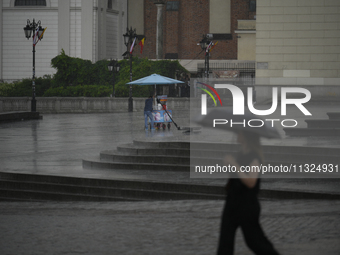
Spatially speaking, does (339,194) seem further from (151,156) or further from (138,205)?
(151,156)

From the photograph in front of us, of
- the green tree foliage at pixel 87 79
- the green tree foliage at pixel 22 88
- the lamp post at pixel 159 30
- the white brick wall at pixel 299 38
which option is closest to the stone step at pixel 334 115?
the white brick wall at pixel 299 38

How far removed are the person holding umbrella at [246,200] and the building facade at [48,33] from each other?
174 feet

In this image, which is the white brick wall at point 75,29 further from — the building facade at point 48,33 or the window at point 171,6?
the window at point 171,6

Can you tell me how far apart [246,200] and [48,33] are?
5481 cm

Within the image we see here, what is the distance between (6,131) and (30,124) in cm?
398

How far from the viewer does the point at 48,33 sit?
5775cm

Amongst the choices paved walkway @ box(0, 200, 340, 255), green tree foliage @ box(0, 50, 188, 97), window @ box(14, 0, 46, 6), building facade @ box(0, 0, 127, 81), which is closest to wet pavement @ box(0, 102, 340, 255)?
paved walkway @ box(0, 200, 340, 255)

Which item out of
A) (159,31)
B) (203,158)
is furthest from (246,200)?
(159,31)

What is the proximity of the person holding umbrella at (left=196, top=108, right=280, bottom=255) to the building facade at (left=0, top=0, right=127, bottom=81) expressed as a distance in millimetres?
53036

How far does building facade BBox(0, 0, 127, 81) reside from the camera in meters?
57.3

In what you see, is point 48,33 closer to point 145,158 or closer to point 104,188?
point 145,158

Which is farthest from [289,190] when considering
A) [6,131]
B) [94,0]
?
[94,0]

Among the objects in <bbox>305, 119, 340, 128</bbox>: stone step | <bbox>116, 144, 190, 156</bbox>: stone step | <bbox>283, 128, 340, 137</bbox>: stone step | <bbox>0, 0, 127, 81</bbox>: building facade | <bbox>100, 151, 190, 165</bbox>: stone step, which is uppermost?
<bbox>0, 0, 127, 81</bbox>: building facade

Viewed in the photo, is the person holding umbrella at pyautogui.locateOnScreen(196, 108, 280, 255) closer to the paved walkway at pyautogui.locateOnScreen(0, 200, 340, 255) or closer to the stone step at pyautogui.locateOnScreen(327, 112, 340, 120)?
the paved walkway at pyautogui.locateOnScreen(0, 200, 340, 255)
